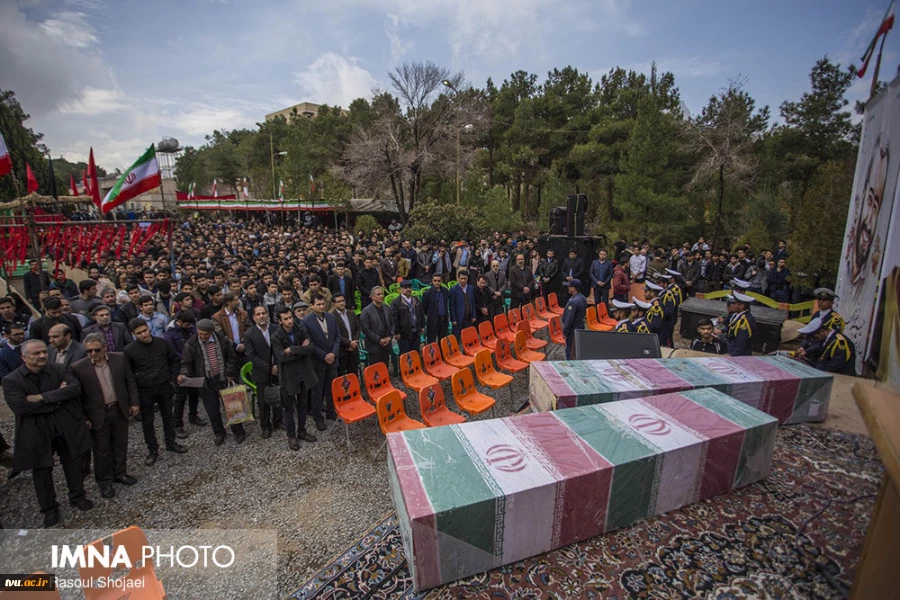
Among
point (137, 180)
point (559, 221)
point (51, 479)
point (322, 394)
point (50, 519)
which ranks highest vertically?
point (137, 180)

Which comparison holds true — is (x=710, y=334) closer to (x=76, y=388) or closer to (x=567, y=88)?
(x=76, y=388)

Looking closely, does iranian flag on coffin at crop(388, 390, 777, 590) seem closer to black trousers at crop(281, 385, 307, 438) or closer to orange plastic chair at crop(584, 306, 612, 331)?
black trousers at crop(281, 385, 307, 438)

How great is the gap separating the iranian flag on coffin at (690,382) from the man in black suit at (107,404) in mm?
4867

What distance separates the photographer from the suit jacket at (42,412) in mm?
4180

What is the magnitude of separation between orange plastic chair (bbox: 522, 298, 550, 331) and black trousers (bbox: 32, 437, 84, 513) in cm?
775

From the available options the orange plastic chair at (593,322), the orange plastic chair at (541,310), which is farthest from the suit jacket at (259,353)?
the orange plastic chair at (593,322)

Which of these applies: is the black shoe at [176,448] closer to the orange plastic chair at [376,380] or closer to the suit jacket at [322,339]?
the suit jacket at [322,339]

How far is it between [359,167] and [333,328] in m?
22.2

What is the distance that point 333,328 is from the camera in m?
6.54

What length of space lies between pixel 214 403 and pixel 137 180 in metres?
6.34

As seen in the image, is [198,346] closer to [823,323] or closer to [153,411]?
[153,411]

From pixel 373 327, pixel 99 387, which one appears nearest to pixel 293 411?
pixel 373 327

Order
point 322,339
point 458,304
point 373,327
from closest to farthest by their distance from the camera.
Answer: point 322,339 → point 373,327 → point 458,304

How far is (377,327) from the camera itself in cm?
712
